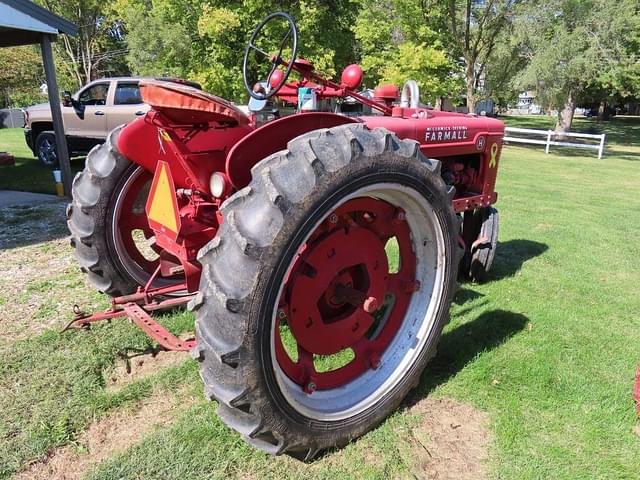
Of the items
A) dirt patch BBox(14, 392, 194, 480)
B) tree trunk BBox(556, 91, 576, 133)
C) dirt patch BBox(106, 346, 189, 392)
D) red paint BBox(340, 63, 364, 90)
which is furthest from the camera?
tree trunk BBox(556, 91, 576, 133)

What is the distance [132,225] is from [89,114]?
9.03 m

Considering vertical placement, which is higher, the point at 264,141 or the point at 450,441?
the point at 264,141

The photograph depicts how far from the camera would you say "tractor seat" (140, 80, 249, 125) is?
6.78 ft

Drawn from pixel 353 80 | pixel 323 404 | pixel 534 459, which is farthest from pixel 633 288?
pixel 323 404

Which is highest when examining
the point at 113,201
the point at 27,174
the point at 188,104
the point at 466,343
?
the point at 188,104

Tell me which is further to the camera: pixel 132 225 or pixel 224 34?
pixel 224 34

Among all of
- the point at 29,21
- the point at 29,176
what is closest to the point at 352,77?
the point at 29,21

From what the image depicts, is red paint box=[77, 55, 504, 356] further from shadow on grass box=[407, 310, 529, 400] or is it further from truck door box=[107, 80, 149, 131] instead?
truck door box=[107, 80, 149, 131]

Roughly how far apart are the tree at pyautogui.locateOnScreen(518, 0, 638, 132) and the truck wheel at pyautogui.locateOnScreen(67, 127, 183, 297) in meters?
19.3

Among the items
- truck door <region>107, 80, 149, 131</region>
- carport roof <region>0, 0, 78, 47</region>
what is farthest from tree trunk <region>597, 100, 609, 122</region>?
carport roof <region>0, 0, 78, 47</region>

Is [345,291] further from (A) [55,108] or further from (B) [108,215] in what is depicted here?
(A) [55,108]

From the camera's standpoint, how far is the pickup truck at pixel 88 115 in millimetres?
11008

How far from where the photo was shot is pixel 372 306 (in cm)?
249

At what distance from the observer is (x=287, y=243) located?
1914 mm
